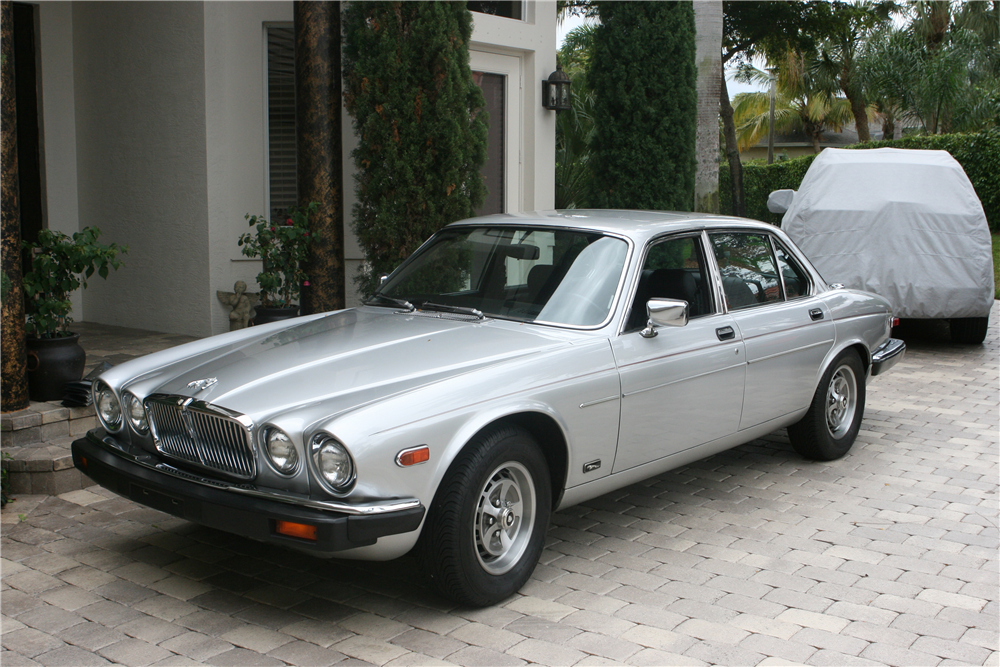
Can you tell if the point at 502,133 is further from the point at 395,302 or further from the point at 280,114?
the point at 395,302

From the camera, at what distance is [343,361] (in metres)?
3.94

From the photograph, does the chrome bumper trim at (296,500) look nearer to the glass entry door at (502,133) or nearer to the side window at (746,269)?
the side window at (746,269)

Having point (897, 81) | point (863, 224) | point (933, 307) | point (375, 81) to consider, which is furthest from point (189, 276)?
point (897, 81)

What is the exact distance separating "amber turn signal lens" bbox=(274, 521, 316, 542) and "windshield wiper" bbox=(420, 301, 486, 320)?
1638 millimetres

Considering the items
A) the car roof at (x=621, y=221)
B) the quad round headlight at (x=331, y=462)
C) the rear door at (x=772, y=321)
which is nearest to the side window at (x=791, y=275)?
the rear door at (x=772, y=321)

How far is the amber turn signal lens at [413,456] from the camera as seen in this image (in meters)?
3.37

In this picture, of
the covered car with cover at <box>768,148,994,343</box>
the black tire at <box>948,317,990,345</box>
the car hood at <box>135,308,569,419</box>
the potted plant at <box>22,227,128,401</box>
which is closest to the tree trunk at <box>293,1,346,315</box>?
the potted plant at <box>22,227,128,401</box>

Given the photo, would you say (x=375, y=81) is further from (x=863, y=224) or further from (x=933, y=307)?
(x=933, y=307)

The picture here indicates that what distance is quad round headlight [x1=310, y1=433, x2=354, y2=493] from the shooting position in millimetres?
3328

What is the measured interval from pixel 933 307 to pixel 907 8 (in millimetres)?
28456

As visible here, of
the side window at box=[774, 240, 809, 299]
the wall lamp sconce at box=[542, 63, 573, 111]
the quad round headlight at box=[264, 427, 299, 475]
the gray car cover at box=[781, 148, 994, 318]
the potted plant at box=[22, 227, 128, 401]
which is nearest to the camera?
the quad round headlight at box=[264, 427, 299, 475]

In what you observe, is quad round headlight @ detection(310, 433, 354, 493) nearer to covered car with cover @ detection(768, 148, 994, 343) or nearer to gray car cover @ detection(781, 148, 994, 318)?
gray car cover @ detection(781, 148, 994, 318)

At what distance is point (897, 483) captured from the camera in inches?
225

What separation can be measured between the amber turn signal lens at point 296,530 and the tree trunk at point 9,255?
274 centimetres
